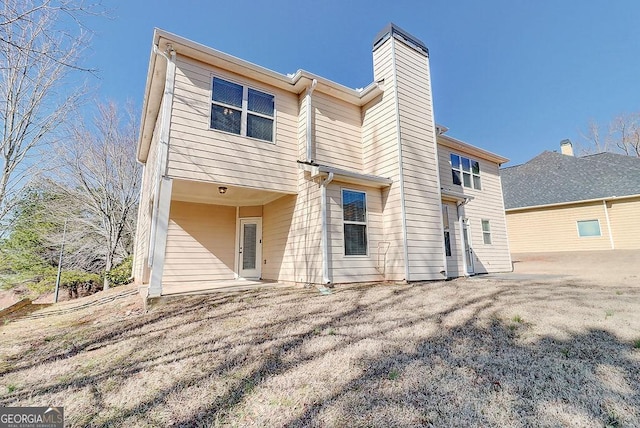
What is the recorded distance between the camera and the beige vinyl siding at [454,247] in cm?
852

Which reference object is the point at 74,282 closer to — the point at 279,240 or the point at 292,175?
the point at 279,240

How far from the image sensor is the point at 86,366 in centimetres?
277

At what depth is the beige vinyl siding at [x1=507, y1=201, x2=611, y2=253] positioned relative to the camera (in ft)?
46.8

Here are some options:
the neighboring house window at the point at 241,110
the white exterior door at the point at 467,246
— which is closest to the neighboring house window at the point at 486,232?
the white exterior door at the point at 467,246

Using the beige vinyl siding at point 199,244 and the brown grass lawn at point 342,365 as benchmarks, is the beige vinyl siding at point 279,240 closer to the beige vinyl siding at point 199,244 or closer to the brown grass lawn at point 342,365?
the beige vinyl siding at point 199,244

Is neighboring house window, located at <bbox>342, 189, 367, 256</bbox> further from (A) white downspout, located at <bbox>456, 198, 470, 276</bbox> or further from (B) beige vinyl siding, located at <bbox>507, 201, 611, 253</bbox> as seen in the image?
(B) beige vinyl siding, located at <bbox>507, 201, 611, 253</bbox>

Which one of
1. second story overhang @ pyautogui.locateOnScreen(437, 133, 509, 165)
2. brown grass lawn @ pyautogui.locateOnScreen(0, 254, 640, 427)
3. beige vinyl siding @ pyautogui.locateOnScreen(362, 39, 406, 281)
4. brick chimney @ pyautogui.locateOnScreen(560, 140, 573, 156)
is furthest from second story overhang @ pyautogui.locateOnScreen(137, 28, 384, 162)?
brick chimney @ pyautogui.locateOnScreen(560, 140, 573, 156)

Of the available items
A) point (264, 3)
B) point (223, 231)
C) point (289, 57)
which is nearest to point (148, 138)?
point (223, 231)

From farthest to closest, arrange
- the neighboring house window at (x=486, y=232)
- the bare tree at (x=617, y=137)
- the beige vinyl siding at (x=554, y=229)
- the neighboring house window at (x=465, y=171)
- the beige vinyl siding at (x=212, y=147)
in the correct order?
the bare tree at (x=617, y=137), the beige vinyl siding at (x=554, y=229), the neighboring house window at (x=486, y=232), the neighboring house window at (x=465, y=171), the beige vinyl siding at (x=212, y=147)

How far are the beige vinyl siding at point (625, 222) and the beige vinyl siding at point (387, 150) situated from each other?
14.0 m

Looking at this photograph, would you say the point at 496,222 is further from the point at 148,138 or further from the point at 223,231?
the point at 148,138

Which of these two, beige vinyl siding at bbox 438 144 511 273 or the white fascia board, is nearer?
the white fascia board

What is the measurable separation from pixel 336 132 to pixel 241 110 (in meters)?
2.53

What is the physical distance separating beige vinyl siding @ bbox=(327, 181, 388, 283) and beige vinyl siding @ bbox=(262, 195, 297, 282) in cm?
120
